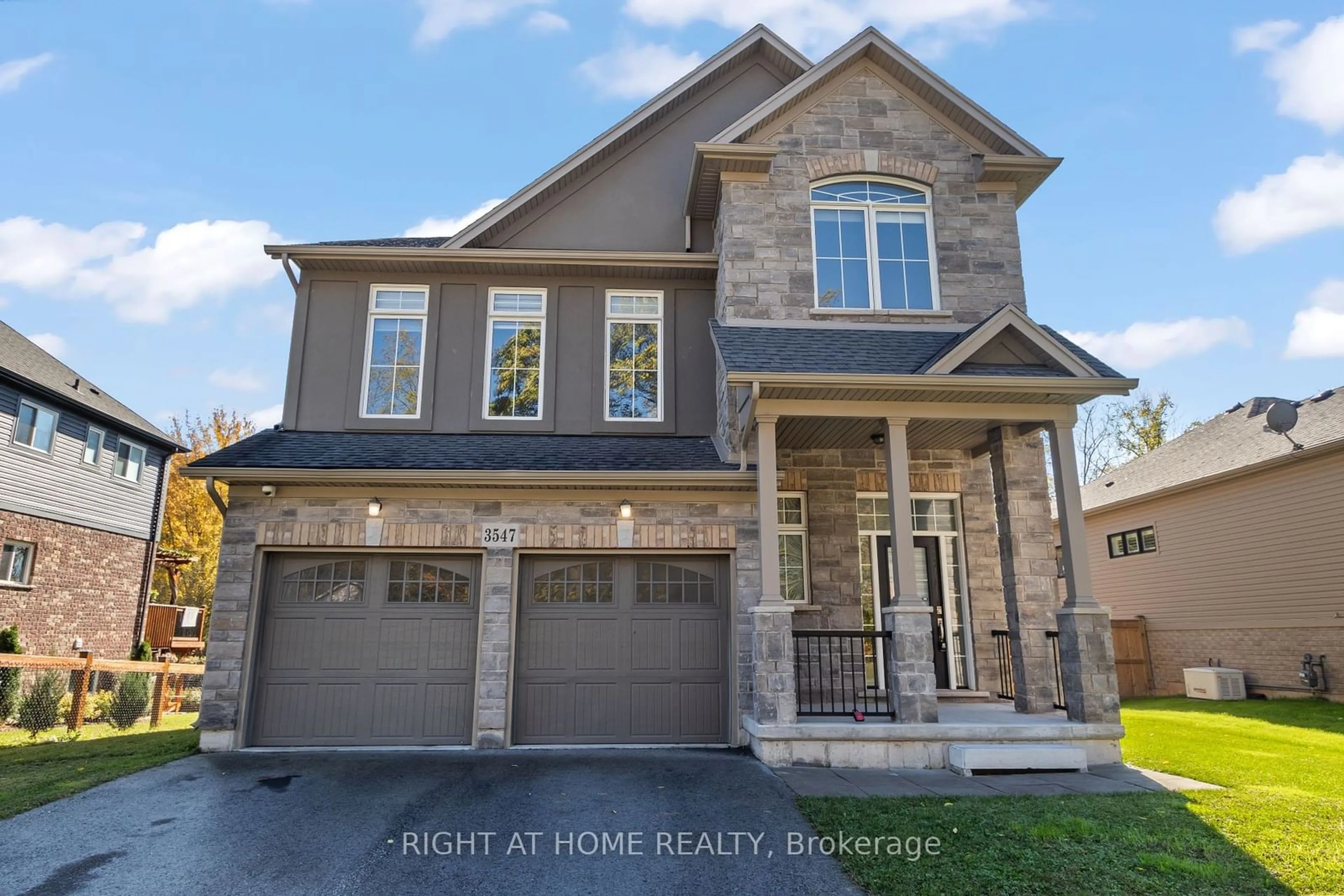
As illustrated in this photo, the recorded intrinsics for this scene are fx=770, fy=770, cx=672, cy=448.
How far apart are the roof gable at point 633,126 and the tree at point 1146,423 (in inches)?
811

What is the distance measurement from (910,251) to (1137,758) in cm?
594

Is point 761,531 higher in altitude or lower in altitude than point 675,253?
lower

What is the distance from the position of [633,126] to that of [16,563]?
13.4 meters

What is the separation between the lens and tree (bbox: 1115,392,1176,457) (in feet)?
84.3

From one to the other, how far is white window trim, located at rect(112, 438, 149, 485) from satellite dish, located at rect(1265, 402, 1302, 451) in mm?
22515

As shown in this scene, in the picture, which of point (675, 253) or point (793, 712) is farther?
point (675, 253)

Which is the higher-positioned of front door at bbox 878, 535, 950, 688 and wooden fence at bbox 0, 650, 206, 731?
front door at bbox 878, 535, 950, 688

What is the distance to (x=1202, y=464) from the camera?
559 inches

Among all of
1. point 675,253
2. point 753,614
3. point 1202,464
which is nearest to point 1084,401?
point 753,614

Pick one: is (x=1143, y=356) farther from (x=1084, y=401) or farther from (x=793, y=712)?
(x=793, y=712)

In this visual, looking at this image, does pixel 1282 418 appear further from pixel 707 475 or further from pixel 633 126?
pixel 633 126

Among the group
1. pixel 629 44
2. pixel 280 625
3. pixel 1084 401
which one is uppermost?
A: pixel 629 44

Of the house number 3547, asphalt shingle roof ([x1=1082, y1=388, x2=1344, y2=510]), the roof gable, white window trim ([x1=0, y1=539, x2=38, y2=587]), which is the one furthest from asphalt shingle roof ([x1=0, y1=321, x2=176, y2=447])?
asphalt shingle roof ([x1=1082, y1=388, x2=1344, y2=510])

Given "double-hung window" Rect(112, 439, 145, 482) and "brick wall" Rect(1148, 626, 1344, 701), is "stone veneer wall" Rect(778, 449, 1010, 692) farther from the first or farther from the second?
"double-hung window" Rect(112, 439, 145, 482)
